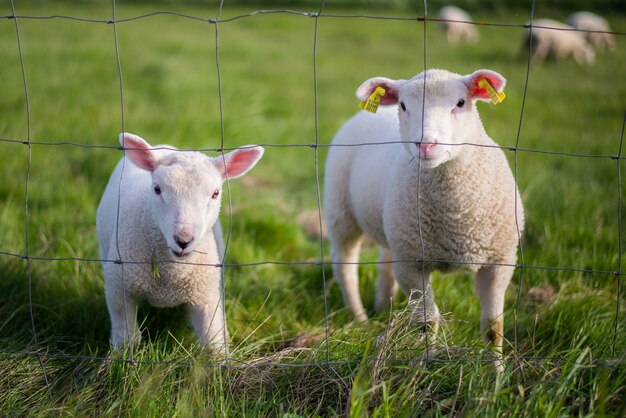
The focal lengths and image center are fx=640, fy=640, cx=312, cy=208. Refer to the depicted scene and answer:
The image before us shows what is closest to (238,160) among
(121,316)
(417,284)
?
(121,316)

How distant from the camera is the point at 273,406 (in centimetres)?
258

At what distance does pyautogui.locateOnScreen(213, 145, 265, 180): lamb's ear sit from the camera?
299cm

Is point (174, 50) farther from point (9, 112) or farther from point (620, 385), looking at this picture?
point (620, 385)

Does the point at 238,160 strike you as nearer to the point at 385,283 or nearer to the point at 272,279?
the point at 272,279

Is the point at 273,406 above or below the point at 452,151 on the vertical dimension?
below

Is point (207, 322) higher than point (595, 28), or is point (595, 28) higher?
point (595, 28)

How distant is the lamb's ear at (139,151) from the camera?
288 cm

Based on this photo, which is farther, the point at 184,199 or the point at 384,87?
the point at 384,87

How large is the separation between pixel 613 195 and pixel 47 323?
4345mm

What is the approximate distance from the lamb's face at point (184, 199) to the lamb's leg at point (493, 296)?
1403 mm

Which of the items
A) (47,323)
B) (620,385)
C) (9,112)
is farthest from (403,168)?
(9,112)

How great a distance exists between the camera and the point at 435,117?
2.86 m

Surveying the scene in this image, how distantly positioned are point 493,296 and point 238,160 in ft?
4.75

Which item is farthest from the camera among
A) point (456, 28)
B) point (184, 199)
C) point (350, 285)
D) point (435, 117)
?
point (456, 28)
